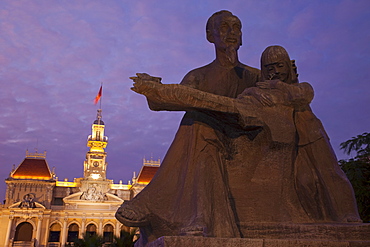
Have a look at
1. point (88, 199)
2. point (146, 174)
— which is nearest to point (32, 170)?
point (88, 199)

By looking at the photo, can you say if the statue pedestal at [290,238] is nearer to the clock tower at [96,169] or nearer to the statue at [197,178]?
the statue at [197,178]

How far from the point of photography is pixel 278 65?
3699 millimetres

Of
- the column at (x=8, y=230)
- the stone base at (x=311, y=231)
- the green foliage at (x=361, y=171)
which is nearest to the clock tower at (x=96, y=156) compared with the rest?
the column at (x=8, y=230)

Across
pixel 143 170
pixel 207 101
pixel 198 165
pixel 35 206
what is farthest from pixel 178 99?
pixel 143 170

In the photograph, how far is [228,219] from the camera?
9.89 feet

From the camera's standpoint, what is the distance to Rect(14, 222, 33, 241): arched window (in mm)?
45656

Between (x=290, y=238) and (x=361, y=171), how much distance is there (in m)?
14.4

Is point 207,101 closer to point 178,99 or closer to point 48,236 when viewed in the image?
point 178,99

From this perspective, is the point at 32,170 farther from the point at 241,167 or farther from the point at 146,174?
the point at 241,167

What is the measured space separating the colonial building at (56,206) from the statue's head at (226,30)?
1643 inches

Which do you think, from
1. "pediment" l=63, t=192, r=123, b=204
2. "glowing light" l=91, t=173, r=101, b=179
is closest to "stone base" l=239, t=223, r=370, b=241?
"pediment" l=63, t=192, r=123, b=204

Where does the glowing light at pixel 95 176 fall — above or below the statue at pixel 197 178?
above

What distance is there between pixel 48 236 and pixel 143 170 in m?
15.8

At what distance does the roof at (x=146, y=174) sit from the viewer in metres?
52.7
